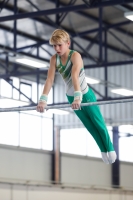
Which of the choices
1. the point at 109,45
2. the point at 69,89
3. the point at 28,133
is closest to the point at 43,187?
the point at 28,133

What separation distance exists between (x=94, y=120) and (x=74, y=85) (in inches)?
35.0

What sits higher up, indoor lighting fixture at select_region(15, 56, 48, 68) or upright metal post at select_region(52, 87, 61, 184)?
indoor lighting fixture at select_region(15, 56, 48, 68)

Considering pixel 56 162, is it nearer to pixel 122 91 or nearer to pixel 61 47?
pixel 122 91

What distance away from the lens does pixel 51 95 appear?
3011 centimetres

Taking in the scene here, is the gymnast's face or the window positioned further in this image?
the window

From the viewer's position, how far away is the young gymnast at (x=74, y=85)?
7.32m

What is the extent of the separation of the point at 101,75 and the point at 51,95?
122 inches

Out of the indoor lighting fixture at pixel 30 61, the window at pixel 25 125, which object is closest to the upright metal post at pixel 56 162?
the window at pixel 25 125

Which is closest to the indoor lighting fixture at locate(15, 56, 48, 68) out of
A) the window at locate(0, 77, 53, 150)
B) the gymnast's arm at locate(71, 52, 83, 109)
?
the window at locate(0, 77, 53, 150)

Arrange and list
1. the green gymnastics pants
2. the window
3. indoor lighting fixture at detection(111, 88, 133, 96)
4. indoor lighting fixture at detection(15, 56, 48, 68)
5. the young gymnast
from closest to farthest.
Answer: the young gymnast < the green gymnastics pants < indoor lighting fixture at detection(15, 56, 48, 68) < indoor lighting fixture at detection(111, 88, 133, 96) < the window

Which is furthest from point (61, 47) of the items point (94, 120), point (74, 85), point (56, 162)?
point (56, 162)

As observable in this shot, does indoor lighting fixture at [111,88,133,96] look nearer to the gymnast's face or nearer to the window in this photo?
the window

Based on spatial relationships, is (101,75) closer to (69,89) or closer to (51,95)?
(51,95)

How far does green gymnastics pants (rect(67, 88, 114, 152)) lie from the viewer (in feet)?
26.4
